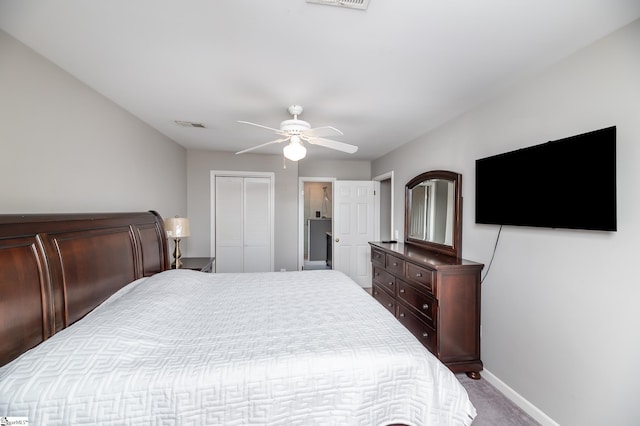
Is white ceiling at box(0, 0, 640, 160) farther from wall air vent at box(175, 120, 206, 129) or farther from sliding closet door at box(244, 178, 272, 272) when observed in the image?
sliding closet door at box(244, 178, 272, 272)

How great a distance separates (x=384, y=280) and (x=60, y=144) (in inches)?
135

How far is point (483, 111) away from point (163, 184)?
3.82m

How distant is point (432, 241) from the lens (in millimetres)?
3115

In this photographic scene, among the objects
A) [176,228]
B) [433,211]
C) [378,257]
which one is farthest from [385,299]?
[176,228]

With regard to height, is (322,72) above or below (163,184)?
above

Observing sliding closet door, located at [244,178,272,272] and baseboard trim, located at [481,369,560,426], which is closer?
baseboard trim, located at [481,369,560,426]

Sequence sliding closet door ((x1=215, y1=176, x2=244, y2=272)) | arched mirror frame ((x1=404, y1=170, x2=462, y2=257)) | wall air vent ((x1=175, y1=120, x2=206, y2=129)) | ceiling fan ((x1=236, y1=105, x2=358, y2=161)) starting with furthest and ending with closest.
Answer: sliding closet door ((x1=215, y1=176, x2=244, y2=272))
wall air vent ((x1=175, y1=120, x2=206, y2=129))
arched mirror frame ((x1=404, y1=170, x2=462, y2=257))
ceiling fan ((x1=236, y1=105, x2=358, y2=161))

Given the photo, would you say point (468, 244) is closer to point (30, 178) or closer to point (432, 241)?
point (432, 241)

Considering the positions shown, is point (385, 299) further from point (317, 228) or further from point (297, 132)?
point (317, 228)

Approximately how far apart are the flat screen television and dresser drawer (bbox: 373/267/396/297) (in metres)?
1.33

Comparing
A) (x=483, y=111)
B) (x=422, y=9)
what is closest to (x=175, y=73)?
(x=422, y=9)

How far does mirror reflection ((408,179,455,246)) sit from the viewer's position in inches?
111

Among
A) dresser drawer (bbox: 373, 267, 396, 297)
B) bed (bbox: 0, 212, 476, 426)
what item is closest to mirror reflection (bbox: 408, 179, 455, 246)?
dresser drawer (bbox: 373, 267, 396, 297)

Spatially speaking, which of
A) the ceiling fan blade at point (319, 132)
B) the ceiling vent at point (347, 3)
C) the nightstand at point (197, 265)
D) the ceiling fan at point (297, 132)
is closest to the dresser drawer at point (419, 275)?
the ceiling fan at point (297, 132)
